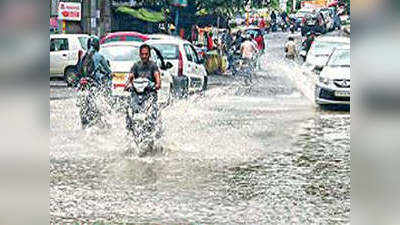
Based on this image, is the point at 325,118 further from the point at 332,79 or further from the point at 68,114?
the point at 68,114

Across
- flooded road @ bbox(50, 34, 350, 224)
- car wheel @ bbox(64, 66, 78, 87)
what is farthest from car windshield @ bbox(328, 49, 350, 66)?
car wheel @ bbox(64, 66, 78, 87)

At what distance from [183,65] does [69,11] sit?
1214mm

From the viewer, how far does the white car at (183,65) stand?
264 inches

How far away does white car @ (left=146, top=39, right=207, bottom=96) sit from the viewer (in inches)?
264

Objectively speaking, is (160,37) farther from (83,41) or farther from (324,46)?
(324,46)

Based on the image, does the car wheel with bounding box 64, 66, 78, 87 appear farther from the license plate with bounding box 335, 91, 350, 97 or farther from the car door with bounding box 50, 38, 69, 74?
the license plate with bounding box 335, 91, 350, 97

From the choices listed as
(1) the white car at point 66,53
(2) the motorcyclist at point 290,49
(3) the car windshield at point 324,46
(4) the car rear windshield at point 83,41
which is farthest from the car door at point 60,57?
(3) the car windshield at point 324,46

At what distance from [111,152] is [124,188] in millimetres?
1087

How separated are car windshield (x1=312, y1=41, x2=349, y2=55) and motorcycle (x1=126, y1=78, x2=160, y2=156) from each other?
55.3 inches

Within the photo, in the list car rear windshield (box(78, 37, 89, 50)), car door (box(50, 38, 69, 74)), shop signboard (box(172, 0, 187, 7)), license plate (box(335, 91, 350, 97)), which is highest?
shop signboard (box(172, 0, 187, 7))

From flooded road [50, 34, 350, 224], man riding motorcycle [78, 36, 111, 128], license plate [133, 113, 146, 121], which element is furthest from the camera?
license plate [133, 113, 146, 121]

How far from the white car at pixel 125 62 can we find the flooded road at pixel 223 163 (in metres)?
0.20

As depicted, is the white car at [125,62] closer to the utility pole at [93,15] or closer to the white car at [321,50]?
the utility pole at [93,15]
